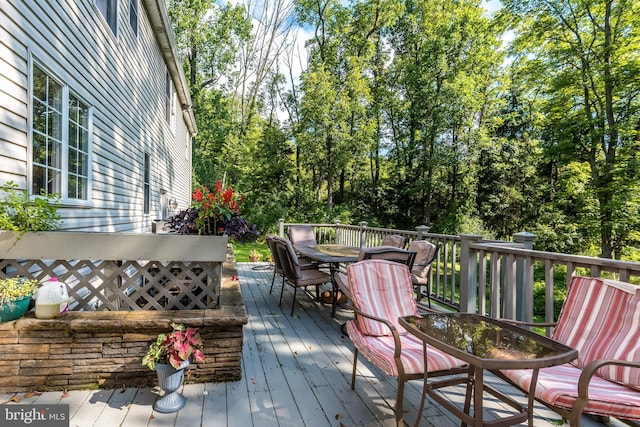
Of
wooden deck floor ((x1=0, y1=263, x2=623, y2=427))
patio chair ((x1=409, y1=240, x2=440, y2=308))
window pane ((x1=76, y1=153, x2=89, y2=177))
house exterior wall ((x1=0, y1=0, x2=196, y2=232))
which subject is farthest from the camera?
patio chair ((x1=409, y1=240, x2=440, y2=308))

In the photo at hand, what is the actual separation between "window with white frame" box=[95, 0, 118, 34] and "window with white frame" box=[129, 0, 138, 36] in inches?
36.7

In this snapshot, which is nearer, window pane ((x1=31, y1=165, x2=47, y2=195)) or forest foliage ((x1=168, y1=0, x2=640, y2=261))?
window pane ((x1=31, y1=165, x2=47, y2=195))

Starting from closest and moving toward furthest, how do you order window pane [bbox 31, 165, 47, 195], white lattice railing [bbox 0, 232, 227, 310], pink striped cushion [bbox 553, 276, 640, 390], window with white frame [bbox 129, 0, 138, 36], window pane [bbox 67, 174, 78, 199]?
1. pink striped cushion [bbox 553, 276, 640, 390]
2. white lattice railing [bbox 0, 232, 227, 310]
3. window pane [bbox 31, 165, 47, 195]
4. window pane [bbox 67, 174, 78, 199]
5. window with white frame [bbox 129, 0, 138, 36]

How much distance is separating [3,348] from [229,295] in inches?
64.9

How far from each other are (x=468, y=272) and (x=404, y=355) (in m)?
1.97

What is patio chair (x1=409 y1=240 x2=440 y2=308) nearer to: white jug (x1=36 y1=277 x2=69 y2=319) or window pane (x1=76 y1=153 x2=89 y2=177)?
white jug (x1=36 y1=277 x2=69 y2=319)

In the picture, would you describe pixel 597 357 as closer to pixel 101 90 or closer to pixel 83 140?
pixel 83 140

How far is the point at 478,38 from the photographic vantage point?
614 inches

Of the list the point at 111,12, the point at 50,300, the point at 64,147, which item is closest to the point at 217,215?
the point at 50,300

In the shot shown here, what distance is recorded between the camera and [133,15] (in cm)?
649

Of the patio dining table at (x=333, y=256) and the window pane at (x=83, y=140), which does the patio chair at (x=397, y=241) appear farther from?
the window pane at (x=83, y=140)

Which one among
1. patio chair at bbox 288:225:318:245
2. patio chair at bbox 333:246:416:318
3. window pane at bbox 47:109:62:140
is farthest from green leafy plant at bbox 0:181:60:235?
patio chair at bbox 288:225:318:245

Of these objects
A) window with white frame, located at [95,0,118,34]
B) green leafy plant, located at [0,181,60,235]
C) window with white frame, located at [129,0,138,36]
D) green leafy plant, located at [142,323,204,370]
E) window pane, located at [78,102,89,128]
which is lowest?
green leafy plant, located at [142,323,204,370]

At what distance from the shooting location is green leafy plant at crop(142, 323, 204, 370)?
2373 mm
